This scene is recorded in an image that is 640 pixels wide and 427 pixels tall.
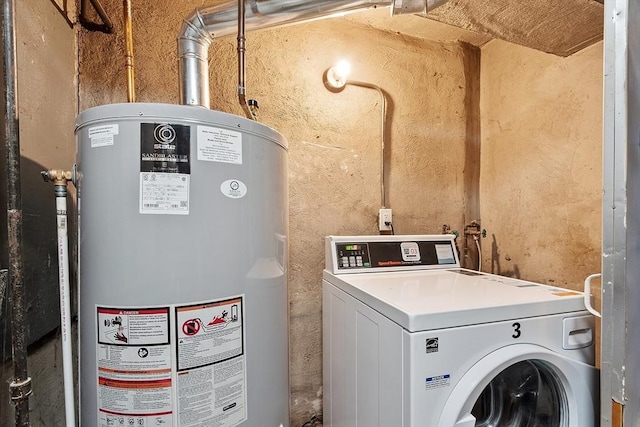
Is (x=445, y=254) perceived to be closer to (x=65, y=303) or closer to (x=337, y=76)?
(x=337, y=76)

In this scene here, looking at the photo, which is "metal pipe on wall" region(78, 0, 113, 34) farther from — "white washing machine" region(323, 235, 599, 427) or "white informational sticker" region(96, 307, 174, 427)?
"white washing machine" region(323, 235, 599, 427)

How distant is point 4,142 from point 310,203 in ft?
3.67

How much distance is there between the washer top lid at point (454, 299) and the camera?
2.70ft

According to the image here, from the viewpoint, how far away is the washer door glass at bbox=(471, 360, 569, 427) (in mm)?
991

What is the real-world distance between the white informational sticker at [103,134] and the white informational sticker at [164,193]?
12 cm

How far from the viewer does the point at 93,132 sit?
769 mm

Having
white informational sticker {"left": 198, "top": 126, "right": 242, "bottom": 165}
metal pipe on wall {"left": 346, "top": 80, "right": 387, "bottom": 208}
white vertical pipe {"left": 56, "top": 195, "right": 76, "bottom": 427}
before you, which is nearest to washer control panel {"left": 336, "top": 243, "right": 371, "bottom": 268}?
metal pipe on wall {"left": 346, "top": 80, "right": 387, "bottom": 208}

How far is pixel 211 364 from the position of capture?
79cm

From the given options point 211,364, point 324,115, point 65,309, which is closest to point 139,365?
point 211,364

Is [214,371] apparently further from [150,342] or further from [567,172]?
[567,172]

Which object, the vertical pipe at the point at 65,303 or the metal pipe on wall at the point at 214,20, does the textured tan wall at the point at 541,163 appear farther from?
the vertical pipe at the point at 65,303

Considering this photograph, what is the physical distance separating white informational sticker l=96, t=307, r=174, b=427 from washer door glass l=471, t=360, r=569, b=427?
106 centimetres

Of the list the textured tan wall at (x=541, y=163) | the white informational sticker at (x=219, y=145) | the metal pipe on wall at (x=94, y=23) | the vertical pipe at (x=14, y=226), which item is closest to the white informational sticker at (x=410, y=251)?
the textured tan wall at (x=541, y=163)

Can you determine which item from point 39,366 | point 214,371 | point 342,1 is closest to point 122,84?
point 342,1
